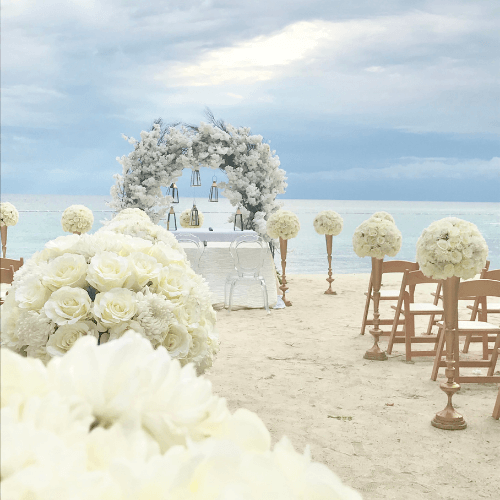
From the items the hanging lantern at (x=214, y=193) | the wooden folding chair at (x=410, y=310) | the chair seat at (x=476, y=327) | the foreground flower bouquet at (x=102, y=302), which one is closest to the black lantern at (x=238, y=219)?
the hanging lantern at (x=214, y=193)

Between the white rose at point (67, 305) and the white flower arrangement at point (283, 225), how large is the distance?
6.64 metres

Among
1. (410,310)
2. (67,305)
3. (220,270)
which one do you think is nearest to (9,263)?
(220,270)

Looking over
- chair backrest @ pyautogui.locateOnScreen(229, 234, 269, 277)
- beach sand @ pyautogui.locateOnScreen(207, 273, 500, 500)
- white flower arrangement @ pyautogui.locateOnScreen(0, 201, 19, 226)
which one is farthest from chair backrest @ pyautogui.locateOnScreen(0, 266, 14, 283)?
white flower arrangement @ pyautogui.locateOnScreen(0, 201, 19, 226)

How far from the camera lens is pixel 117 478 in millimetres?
332

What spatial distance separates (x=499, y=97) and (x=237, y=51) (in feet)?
86.6

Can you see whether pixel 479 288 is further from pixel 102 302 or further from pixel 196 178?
pixel 196 178

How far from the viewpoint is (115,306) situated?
62.1 inches

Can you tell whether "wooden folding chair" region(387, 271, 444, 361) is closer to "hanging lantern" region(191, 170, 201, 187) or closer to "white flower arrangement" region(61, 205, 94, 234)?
"hanging lantern" region(191, 170, 201, 187)

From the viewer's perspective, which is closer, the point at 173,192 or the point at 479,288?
the point at 479,288

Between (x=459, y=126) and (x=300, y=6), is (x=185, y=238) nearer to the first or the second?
(x=300, y=6)

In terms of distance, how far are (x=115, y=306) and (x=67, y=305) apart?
150 millimetres

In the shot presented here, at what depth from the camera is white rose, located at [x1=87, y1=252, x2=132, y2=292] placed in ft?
5.22

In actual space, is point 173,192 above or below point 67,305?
above

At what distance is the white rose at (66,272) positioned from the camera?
1.63 m
